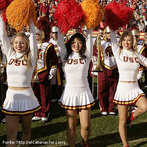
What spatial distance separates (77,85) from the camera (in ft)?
10.4

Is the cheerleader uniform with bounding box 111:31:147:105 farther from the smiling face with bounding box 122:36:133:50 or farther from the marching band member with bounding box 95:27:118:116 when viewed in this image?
the marching band member with bounding box 95:27:118:116

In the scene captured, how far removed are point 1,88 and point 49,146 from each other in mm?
1914

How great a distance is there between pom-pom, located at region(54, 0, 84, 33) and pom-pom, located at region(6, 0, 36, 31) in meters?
0.36

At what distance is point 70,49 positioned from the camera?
10.7ft

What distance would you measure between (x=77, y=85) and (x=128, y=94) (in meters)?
0.72

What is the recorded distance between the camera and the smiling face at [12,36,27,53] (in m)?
2.91

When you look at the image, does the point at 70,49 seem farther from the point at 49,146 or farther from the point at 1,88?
the point at 1,88

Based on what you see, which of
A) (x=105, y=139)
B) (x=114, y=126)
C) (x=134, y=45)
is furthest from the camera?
(x=114, y=126)

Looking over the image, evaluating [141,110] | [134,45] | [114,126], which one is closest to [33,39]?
[134,45]

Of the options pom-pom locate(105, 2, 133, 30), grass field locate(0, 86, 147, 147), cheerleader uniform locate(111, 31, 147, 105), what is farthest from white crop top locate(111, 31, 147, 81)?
grass field locate(0, 86, 147, 147)

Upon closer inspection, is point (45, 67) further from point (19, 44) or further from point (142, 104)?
point (142, 104)

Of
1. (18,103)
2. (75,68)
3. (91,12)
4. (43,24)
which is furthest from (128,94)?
(43,24)

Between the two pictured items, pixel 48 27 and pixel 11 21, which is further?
pixel 48 27

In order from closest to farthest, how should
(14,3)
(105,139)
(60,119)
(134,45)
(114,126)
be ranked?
(14,3) < (134,45) < (105,139) < (114,126) < (60,119)
